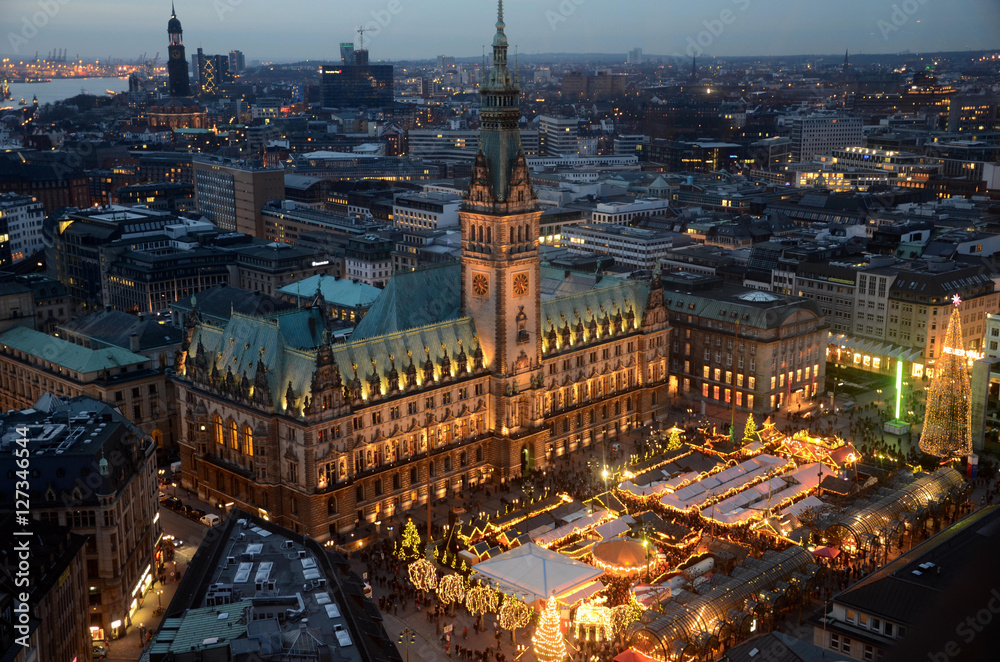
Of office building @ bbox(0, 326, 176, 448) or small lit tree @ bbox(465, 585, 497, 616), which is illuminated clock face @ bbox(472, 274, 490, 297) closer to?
office building @ bbox(0, 326, 176, 448)

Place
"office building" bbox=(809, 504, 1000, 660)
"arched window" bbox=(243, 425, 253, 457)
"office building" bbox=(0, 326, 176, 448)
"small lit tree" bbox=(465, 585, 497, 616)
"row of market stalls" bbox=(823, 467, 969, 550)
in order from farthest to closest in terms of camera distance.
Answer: "office building" bbox=(0, 326, 176, 448), "arched window" bbox=(243, 425, 253, 457), "row of market stalls" bbox=(823, 467, 969, 550), "small lit tree" bbox=(465, 585, 497, 616), "office building" bbox=(809, 504, 1000, 660)

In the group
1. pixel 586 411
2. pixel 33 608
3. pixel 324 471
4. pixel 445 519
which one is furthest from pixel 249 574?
pixel 586 411

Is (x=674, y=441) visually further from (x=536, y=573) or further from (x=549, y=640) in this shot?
(x=549, y=640)

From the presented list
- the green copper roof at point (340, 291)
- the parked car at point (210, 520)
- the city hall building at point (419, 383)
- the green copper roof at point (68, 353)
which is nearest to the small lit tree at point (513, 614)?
the city hall building at point (419, 383)

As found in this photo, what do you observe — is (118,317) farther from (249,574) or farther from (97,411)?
(249,574)

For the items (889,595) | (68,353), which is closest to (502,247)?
(68,353)

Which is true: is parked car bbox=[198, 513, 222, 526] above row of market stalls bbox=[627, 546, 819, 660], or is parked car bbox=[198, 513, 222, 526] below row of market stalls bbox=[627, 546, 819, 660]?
below

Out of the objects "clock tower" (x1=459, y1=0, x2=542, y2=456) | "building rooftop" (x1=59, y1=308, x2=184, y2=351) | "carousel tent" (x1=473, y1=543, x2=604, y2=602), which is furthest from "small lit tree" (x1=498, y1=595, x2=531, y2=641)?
"building rooftop" (x1=59, y1=308, x2=184, y2=351)
